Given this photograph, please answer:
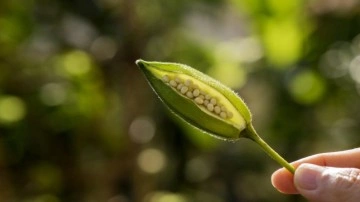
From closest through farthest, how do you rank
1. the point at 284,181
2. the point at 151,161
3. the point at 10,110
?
the point at 284,181 → the point at 10,110 → the point at 151,161

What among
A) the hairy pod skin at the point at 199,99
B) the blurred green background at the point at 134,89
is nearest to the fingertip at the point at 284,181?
the hairy pod skin at the point at 199,99

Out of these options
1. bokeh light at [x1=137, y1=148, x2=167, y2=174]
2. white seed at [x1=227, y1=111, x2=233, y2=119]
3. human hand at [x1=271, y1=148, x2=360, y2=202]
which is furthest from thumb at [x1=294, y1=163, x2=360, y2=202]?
bokeh light at [x1=137, y1=148, x2=167, y2=174]

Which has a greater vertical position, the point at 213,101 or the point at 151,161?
the point at 151,161

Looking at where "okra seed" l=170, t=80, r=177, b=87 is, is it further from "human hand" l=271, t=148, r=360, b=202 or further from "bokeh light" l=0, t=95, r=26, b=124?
"bokeh light" l=0, t=95, r=26, b=124

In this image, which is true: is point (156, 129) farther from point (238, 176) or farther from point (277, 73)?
point (277, 73)

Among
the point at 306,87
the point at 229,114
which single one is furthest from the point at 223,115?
the point at 306,87

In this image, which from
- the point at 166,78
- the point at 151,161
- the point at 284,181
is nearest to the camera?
the point at 166,78

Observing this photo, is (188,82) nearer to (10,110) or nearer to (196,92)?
(196,92)
